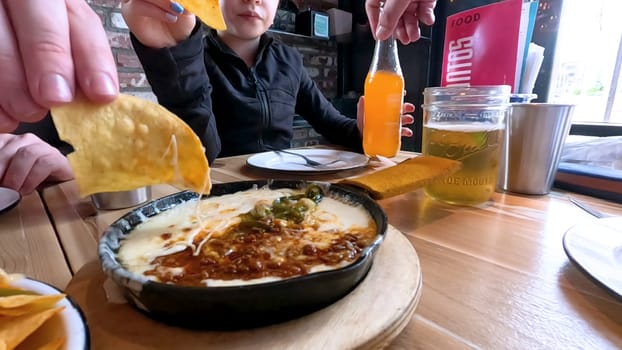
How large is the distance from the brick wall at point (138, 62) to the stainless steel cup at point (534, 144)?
211cm

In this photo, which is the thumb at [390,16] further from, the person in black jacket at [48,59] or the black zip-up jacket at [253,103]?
the person in black jacket at [48,59]

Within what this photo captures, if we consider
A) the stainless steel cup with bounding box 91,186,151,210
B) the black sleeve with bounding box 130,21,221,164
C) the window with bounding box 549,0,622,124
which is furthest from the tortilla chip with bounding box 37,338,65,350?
the window with bounding box 549,0,622,124

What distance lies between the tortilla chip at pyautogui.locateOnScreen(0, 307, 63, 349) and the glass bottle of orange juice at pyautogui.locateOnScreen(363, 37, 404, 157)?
0.89m

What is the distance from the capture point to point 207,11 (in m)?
0.58

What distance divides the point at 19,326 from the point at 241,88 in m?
1.50

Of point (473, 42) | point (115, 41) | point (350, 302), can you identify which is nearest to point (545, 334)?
point (350, 302)

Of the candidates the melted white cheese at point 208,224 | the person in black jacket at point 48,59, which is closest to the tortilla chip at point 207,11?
the person in black jacket at point 48,59

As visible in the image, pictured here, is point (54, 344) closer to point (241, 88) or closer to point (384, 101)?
point (384, 101)

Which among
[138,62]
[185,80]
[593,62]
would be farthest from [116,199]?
[593,62]

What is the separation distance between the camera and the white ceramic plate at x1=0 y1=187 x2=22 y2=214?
2.02 feet

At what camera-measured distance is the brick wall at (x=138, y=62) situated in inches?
79.8

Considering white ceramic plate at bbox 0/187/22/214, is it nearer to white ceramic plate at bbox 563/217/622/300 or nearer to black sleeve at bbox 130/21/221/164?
black sleeve at bbox 130/21/221/164

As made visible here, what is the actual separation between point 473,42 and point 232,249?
86 cm

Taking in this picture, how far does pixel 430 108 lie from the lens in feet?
2.43
